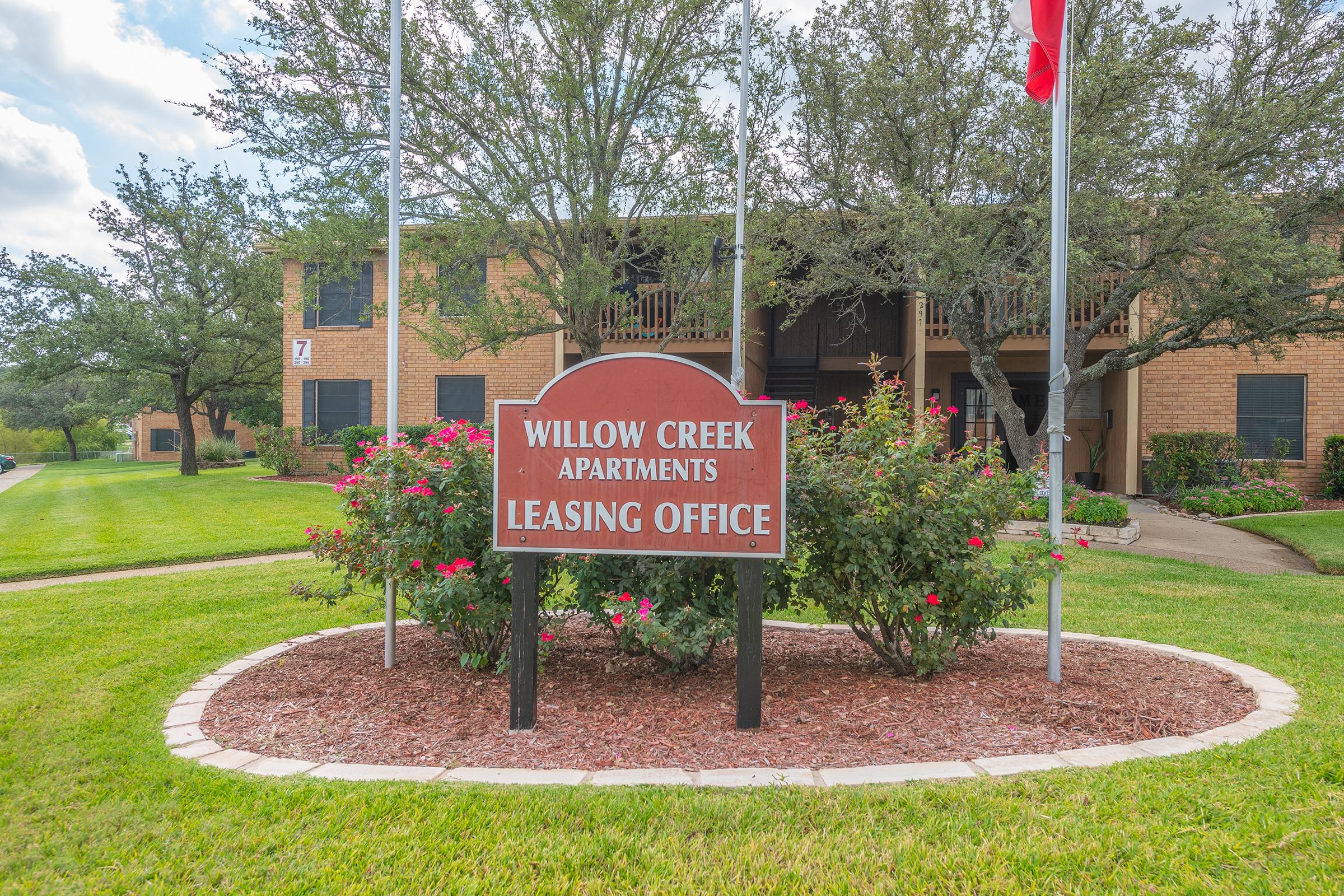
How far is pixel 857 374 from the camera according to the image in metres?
19.1

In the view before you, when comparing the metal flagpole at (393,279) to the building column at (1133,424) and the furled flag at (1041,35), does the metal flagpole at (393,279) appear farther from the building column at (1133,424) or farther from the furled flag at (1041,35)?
the building column at (1133,424)

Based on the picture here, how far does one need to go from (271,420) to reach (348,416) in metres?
20.4

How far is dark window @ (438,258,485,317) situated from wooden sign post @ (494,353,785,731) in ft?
29.3

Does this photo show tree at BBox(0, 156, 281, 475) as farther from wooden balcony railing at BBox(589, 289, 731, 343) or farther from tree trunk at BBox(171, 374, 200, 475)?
wooden balcony railing at BBox(589, 289, 731, 343)

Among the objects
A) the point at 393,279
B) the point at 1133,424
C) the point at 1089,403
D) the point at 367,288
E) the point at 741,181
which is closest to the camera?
the point at 393,279

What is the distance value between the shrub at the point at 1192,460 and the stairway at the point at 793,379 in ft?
23.1

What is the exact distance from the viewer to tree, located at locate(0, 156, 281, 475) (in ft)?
63.9

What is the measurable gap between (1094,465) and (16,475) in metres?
38.4

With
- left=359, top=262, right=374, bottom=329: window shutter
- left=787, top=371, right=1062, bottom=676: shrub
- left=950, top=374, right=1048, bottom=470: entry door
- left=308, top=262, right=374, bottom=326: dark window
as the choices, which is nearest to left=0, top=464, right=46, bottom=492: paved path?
left=308, top=262, right=374, bottom=326: dark window

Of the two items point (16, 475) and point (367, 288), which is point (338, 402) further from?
point (16, 475)

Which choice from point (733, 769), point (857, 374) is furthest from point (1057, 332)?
point (857, 374)

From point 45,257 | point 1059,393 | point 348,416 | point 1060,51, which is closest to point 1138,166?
point 1060,51

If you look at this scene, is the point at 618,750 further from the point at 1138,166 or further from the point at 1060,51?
the point at 1138,166

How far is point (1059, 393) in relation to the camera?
4.37 metres
